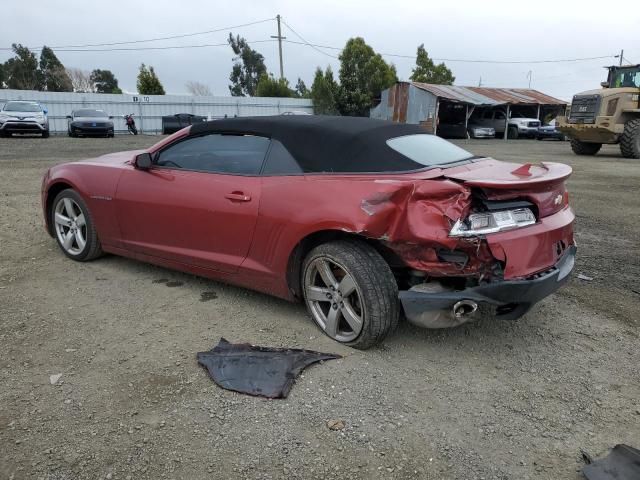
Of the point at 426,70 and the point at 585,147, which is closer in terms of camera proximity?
the point at 585,147

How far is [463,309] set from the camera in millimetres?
2891

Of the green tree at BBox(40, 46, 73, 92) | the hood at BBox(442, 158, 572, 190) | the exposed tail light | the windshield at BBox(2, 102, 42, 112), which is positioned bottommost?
the exposed tail light

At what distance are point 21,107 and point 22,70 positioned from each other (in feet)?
142

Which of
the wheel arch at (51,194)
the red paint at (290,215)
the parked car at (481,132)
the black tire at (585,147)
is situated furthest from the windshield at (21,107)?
the parked car at (481,132)

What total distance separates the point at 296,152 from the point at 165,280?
1.76 m

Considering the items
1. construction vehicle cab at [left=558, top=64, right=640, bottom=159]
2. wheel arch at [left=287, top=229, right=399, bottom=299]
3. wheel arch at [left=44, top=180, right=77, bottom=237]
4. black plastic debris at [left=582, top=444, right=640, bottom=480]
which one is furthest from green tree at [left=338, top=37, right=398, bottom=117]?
black plastic debris at [left=582, top=444, right=640, bottom=480]

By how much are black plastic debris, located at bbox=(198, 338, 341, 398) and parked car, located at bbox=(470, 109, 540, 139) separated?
32.2 m

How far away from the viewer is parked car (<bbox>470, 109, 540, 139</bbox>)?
31.9 m

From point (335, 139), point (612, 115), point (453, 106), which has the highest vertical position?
point (453, 106)

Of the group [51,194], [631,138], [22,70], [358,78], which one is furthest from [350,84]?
[22,70]

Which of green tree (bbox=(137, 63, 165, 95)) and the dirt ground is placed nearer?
the dirt ground

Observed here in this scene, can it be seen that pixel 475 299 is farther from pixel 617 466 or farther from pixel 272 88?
pixel 272 88

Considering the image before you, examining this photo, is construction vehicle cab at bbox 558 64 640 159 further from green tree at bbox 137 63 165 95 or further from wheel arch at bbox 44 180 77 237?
green tree at bbox 137 63 165 95

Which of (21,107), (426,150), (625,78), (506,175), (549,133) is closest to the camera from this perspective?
(506,175)
